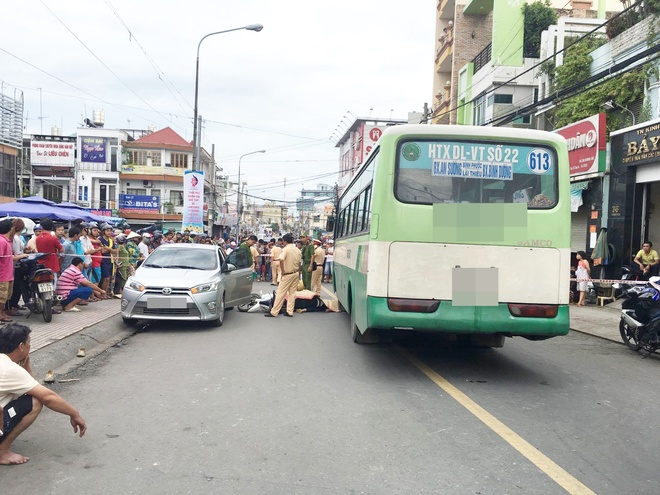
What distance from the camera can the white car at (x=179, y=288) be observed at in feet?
31.7

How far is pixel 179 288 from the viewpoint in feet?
31.9

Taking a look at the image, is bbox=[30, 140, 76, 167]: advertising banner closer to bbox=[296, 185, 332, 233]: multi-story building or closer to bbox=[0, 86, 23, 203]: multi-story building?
bbox=[0, 86, 23, 203]: multi-story building

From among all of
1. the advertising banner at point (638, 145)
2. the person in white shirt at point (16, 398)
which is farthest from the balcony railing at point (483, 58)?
the person in white shirt at point (16, 398)

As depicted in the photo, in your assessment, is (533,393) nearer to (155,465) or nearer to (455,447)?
(455,447)

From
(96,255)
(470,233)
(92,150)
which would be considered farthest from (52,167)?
(470,233)

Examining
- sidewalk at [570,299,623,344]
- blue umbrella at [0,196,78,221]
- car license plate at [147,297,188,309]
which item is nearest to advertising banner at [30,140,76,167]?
blue umbrella at [0,196,78,221]

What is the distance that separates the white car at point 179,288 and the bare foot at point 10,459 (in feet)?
18.8

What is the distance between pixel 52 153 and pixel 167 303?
4501cm

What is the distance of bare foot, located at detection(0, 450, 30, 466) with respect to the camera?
391 centimetres

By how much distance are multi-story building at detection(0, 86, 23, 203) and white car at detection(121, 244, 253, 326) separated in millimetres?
28109

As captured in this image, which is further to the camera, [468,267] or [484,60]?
[484,60]

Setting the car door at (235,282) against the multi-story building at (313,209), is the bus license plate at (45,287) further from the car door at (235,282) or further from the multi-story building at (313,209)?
the multi-story building at (313,209)

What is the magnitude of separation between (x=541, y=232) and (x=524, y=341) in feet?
13.1

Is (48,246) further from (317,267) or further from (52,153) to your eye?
(52,153)
